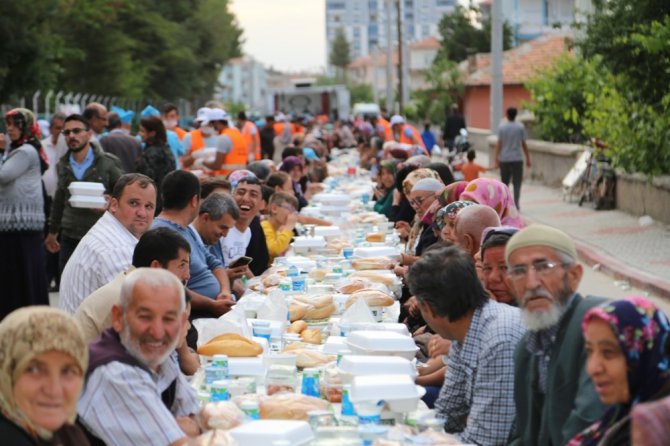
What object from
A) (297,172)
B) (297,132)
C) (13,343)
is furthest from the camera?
(297,132)

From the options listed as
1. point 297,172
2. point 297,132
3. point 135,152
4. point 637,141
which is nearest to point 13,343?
point 135,152

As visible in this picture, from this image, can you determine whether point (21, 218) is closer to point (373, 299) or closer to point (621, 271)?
point (373, 299)

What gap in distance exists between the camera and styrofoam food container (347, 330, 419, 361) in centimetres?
656

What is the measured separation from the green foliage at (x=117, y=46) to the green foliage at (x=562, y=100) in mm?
13202

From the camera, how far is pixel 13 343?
4121 millimetres

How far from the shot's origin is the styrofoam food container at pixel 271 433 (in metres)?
4.92

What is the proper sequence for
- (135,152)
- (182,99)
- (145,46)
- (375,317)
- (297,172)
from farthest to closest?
(182,99), (145,46), (297,172), (135,152), (375,317)

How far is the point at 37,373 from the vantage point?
4145 mm

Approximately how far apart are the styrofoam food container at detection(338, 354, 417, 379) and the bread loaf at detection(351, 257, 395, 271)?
14.7ft

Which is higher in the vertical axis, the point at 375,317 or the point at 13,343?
the point at 13,343

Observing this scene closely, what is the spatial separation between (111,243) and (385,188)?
925 centimetres

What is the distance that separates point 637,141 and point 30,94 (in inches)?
877

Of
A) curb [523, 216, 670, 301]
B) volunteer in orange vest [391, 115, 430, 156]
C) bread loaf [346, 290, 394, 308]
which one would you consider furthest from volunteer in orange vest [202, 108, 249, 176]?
bread loaf [346, 290, 394, 308]

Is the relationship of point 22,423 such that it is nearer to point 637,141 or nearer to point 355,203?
point 355,203
